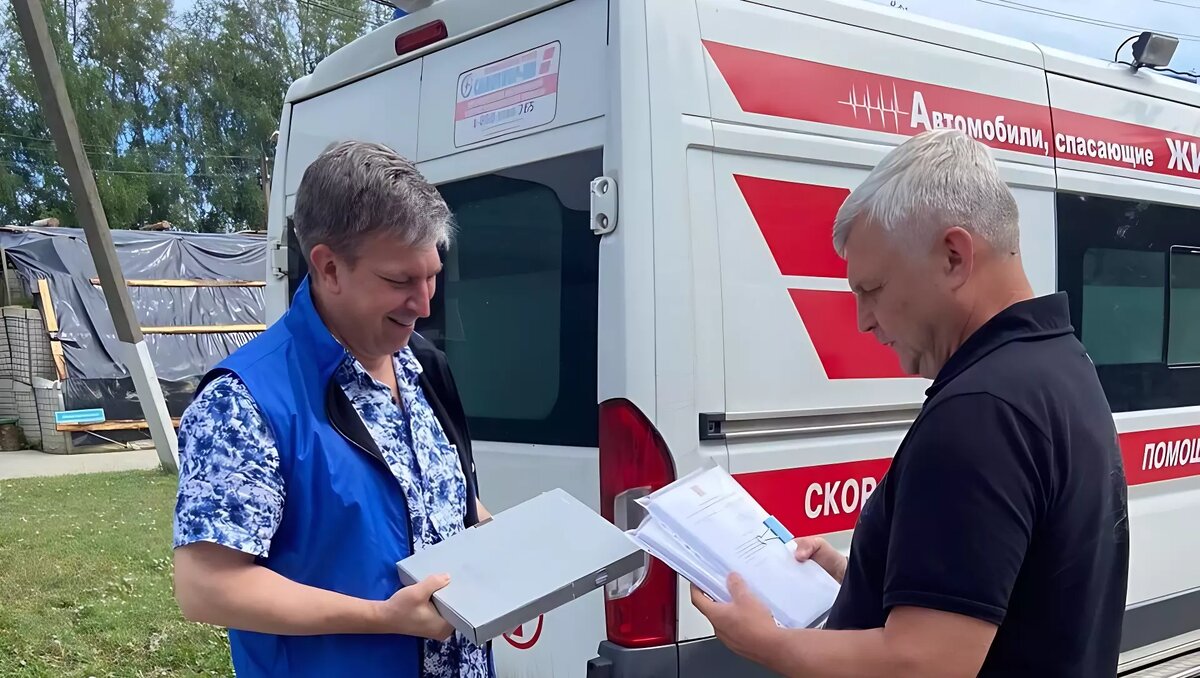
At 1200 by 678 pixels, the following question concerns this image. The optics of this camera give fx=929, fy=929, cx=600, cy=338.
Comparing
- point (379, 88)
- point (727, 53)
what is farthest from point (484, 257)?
point (727, 53)

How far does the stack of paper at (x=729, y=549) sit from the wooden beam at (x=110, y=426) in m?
11.2

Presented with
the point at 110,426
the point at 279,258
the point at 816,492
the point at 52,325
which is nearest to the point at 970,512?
the point at 816,492

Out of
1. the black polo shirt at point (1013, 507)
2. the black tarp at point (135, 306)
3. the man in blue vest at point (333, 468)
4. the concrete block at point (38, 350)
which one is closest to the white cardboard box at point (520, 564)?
the man in blue vest at point (333, 468)

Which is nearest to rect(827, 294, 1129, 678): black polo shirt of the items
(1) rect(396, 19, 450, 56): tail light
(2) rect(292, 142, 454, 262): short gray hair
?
(2) rect(292, 142, 454, 262): short gray hair

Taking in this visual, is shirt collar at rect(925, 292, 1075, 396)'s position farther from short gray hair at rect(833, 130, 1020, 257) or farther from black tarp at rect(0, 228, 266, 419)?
black tarp at rect(0, 228, 266, 419)

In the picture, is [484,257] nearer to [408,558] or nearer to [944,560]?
[408,558]

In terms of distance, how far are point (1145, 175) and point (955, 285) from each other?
271 cm

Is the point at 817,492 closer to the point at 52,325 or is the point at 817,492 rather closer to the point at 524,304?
the point at 524,304

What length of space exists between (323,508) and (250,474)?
0.12 m

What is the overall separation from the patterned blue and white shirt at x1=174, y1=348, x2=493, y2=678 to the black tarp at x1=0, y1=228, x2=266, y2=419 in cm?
1015

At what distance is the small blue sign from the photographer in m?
11.0

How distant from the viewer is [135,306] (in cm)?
1216

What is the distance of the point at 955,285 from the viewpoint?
1312 mm

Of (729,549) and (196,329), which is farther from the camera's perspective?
(196,329)
